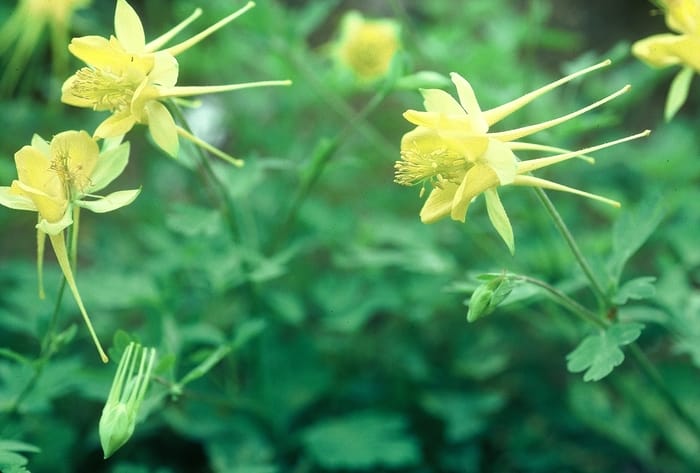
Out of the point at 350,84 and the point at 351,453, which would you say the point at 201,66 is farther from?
the point at 351,453

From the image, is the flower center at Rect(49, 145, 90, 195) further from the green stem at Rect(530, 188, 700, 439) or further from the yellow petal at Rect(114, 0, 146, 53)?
the green stem at Rect(530, 188, 700, 439)

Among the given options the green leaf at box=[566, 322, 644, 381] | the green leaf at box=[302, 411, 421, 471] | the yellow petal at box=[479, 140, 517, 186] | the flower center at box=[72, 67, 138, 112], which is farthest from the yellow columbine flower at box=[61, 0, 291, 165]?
the green leaf at box=[302, 411, 421, 471]

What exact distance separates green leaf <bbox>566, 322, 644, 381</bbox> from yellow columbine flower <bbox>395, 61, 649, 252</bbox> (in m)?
0.23

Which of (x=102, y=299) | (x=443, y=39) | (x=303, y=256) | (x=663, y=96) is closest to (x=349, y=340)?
(x=303, y=256)

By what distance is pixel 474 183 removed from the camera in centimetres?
109

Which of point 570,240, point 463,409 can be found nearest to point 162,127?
point 570,240

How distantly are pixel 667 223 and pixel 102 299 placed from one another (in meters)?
1.55

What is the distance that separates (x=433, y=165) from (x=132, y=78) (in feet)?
1.57

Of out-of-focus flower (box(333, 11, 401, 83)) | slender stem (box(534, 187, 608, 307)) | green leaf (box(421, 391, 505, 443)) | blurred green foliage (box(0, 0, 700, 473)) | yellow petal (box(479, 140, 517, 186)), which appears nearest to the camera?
yellow petal (box(479, 140, 517, 186))

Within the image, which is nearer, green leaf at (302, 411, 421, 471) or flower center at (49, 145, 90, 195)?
flower center at (49, 145, 90, 195)

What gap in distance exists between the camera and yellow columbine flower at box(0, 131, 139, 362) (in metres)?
1.16

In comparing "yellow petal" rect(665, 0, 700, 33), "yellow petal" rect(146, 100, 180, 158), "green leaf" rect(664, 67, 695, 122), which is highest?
"yellow petal" rect(146, 100, 180, 158)

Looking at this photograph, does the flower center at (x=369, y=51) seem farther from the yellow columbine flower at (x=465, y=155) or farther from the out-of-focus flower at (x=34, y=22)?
the yellow columbine flower at (x=465, y=155)

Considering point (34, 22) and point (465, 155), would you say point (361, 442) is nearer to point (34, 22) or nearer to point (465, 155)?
point (465, 155)
